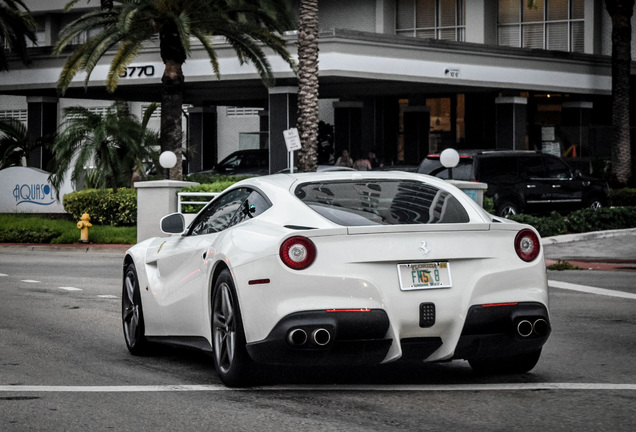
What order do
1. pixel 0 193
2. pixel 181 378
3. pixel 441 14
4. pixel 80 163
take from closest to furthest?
pixel 181 378
pixel 80 163
pixel 0 193
pixel 441 14

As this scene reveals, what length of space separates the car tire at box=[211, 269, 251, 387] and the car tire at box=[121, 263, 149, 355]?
163 cm

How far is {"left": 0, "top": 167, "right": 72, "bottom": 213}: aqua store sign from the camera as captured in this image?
3366 centimetres

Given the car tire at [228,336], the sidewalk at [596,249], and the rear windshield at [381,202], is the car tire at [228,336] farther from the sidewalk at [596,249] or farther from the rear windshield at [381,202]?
the sidewalk at [596,249]

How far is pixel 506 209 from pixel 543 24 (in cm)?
1742

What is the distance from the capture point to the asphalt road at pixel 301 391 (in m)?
6.44

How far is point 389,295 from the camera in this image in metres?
7.15

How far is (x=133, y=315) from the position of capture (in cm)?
958

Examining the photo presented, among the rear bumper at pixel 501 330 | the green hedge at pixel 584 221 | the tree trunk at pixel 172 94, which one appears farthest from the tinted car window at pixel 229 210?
the tree trunk at pixel 172 94

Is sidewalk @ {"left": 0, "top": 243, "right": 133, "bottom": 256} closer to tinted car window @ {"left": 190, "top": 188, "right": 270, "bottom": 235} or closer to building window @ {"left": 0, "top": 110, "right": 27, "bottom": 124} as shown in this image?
tinted car window @ {"left": 190, "top": 188, "right": 270, "bottom": 235}

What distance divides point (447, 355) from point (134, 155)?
23.6 meters

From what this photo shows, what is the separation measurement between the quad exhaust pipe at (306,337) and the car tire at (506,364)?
57.0 inches

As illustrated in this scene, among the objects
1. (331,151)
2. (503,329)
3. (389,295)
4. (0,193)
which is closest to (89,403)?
(389,295)

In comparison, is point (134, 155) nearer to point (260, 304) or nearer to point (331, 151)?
point (331, 151)

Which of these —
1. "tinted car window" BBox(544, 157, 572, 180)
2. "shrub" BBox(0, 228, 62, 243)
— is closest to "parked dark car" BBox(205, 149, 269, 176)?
"shrub" BBox(0, 228, 62, 243)
